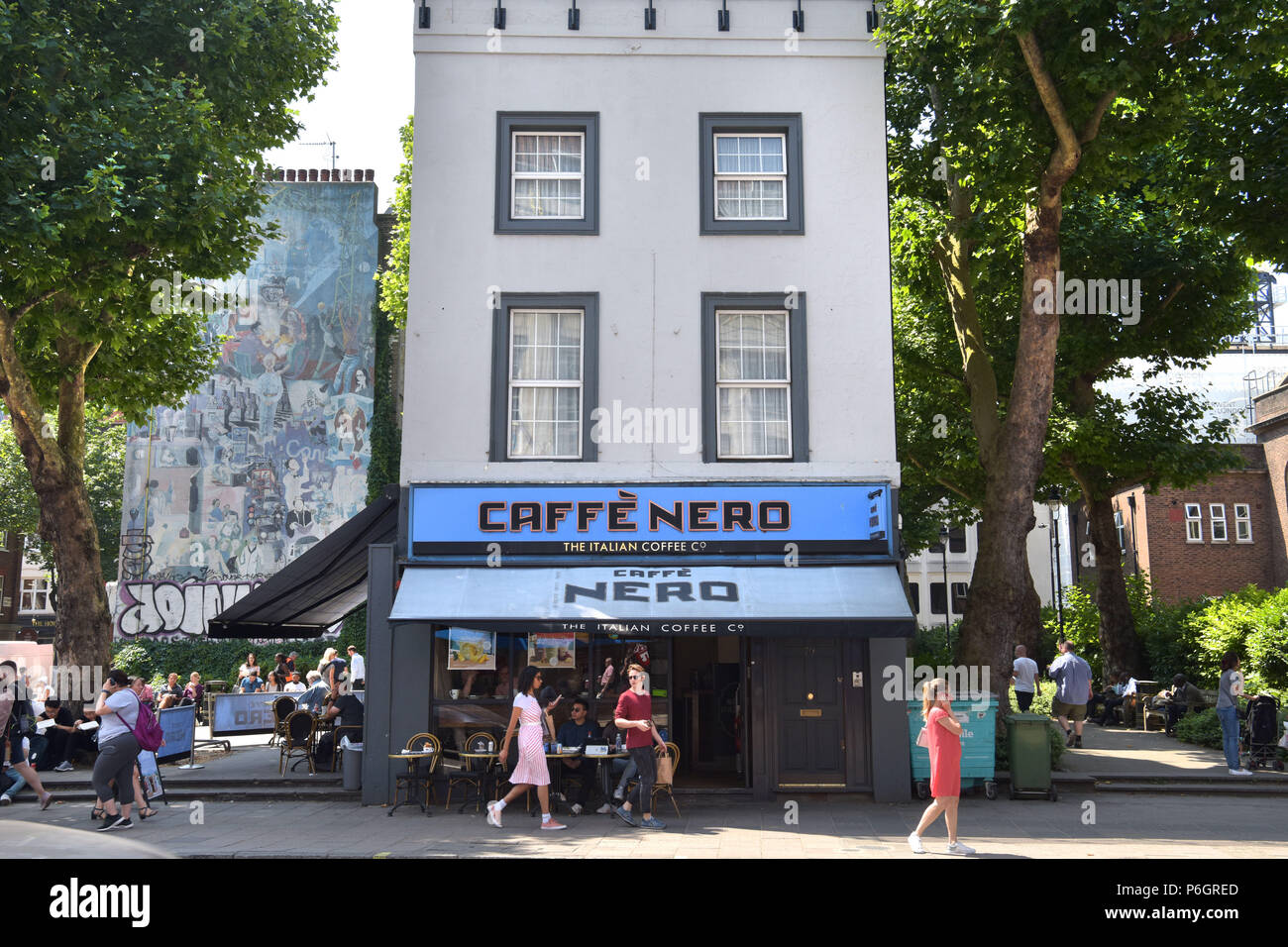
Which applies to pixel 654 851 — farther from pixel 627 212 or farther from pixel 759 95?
pixel 759 95

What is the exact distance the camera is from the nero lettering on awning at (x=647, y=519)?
46.6 feet

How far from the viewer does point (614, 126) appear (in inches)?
602

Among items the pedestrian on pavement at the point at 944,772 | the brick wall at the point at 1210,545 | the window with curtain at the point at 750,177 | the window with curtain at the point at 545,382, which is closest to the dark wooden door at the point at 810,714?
the pedestrian on pavement at the point at 944,772

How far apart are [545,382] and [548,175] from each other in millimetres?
3146

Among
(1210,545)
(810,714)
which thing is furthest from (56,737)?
(1210,545)

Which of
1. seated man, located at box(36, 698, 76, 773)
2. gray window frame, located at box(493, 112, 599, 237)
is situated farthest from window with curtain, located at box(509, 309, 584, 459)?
seated man, located at box(36, 698, 76, 773)

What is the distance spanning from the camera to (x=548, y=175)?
15367 mm

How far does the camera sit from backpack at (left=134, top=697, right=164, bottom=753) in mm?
13035

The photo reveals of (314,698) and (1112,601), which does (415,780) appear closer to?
(314,698)

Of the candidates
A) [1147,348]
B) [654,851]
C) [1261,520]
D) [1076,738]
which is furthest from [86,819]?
[1261,520]

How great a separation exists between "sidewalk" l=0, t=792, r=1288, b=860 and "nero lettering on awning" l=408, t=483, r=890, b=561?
3.48m

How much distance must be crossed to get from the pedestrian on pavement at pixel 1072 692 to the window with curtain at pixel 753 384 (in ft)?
27.1

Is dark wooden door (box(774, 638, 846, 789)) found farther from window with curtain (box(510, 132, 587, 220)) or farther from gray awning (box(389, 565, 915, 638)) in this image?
window with curtain (box(510, 132, 587, 220))

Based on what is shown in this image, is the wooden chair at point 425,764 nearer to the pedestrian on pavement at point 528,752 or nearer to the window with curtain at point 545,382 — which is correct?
the pedestrian on pavement at point 528,752
